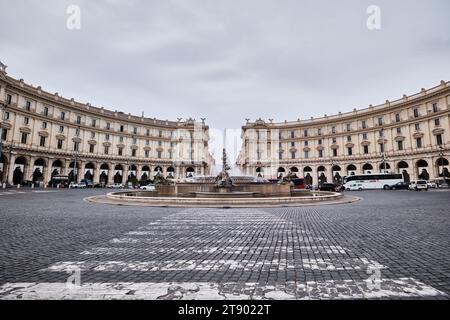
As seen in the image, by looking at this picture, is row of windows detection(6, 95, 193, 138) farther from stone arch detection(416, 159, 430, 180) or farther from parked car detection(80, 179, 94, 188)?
stone arch detection(416, 159, 430, 180)

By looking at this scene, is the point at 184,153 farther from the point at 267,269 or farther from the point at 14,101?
the point at 267,269

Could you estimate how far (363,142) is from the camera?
180 feet

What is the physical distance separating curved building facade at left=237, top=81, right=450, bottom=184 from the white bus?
9442 mm

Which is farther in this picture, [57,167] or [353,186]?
[57,167]

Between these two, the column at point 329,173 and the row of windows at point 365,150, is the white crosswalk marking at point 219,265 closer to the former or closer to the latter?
the row of windows at point 365,150

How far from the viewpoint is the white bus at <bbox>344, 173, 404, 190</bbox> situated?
39.3m

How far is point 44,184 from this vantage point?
1721 inches

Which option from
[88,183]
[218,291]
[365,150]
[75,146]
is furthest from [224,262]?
[365,150]

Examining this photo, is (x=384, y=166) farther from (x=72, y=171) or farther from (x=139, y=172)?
(x=72, y=171)

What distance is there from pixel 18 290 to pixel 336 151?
64.4m

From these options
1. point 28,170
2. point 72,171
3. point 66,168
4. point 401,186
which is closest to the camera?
point 401,186

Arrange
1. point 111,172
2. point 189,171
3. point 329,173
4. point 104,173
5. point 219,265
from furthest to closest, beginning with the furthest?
point 189,171, point 329,173, point 111,172, point 104,173, point 219,265

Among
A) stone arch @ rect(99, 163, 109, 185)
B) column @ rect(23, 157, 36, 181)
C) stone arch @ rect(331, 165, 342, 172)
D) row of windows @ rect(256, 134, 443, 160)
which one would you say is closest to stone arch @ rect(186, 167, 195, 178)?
row of windows @ rect(256, 134, 443, 160)

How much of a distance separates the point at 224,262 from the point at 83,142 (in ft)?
195
